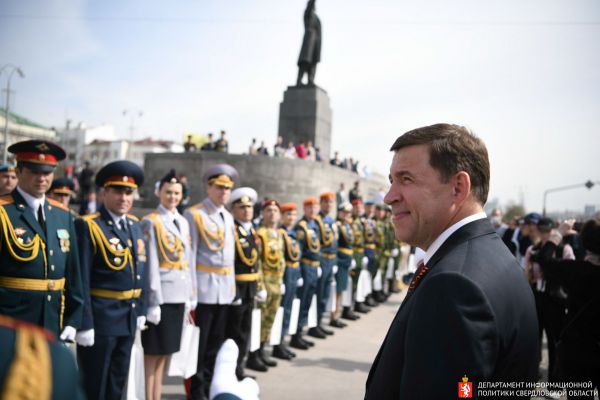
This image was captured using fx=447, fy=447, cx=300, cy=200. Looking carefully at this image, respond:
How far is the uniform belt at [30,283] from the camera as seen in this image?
124 inches

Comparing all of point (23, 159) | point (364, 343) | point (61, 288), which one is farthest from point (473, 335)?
point (364, 343)

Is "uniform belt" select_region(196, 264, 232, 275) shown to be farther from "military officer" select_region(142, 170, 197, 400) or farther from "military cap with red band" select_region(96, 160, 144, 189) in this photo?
"military cap with red band" select_region(96, 160, 144, 189)

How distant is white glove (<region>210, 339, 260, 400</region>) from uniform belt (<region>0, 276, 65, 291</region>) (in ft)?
7.67

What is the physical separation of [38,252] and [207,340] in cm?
207

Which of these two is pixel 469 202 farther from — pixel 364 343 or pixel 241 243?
pixel 364 343

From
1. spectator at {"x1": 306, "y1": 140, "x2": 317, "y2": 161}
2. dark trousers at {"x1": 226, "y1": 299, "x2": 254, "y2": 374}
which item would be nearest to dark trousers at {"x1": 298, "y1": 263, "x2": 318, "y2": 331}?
dark trousers at {"x1": 226, "y1": 299, "x2": 254, "y2": 374}

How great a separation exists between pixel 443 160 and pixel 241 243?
12.6 feet

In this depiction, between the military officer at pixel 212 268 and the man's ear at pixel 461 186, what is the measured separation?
3.57 m

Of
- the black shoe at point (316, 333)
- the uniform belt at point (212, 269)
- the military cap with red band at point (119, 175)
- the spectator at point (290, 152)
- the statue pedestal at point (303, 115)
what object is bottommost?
the black shoe at point (316, 333)

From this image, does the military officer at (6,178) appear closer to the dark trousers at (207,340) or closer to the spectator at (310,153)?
the dark trousers at (207,340)

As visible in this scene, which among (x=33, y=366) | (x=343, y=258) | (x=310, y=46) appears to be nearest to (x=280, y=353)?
(x=343, y=258)

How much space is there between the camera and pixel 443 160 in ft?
5.01

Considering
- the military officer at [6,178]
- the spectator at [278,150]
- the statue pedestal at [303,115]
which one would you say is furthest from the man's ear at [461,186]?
the statue pedestal at [303,115]

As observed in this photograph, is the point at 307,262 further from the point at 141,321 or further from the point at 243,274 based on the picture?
the point at 141,321
